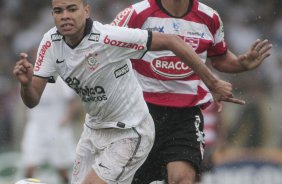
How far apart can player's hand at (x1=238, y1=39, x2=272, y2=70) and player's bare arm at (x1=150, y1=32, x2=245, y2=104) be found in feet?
3.37

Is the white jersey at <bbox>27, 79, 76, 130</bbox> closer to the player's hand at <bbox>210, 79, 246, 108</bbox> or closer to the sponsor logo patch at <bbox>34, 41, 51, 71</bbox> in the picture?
the sponsor logo patch at <bbox>34, 41, 51, 71</bbox>

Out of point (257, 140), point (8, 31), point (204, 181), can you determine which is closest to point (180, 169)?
point (204, 181)

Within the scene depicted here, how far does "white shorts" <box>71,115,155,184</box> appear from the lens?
7750mm

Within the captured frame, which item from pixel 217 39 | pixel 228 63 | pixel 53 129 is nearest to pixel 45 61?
pixel 217 39

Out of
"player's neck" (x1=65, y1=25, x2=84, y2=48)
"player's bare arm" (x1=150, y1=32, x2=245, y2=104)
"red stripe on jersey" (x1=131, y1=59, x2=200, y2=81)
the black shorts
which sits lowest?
the black shorts

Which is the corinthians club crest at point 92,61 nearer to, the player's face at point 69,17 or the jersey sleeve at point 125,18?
the player's face at point 69,17

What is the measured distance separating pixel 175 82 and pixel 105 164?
1.35m

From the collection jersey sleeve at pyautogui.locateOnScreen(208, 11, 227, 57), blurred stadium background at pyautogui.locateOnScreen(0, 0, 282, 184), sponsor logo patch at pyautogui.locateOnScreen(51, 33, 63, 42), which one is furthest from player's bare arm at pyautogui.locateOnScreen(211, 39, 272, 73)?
blurred stadium background at pyautogui.locateOnScreen(0, 0, 282, 184)

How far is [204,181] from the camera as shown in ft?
43.9

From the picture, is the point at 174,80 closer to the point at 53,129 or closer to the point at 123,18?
the point at 123,18

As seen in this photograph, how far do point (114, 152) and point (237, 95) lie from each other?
7.11 meters

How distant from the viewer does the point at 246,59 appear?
28.6 feet

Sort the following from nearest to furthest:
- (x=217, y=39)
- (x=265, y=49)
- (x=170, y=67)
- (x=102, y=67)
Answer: (x=102, y=67) → (x=265, y=49) → (x=170, y=67) → (x=217, y=39)

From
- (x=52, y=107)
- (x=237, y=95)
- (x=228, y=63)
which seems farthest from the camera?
(x=52, y=107)
